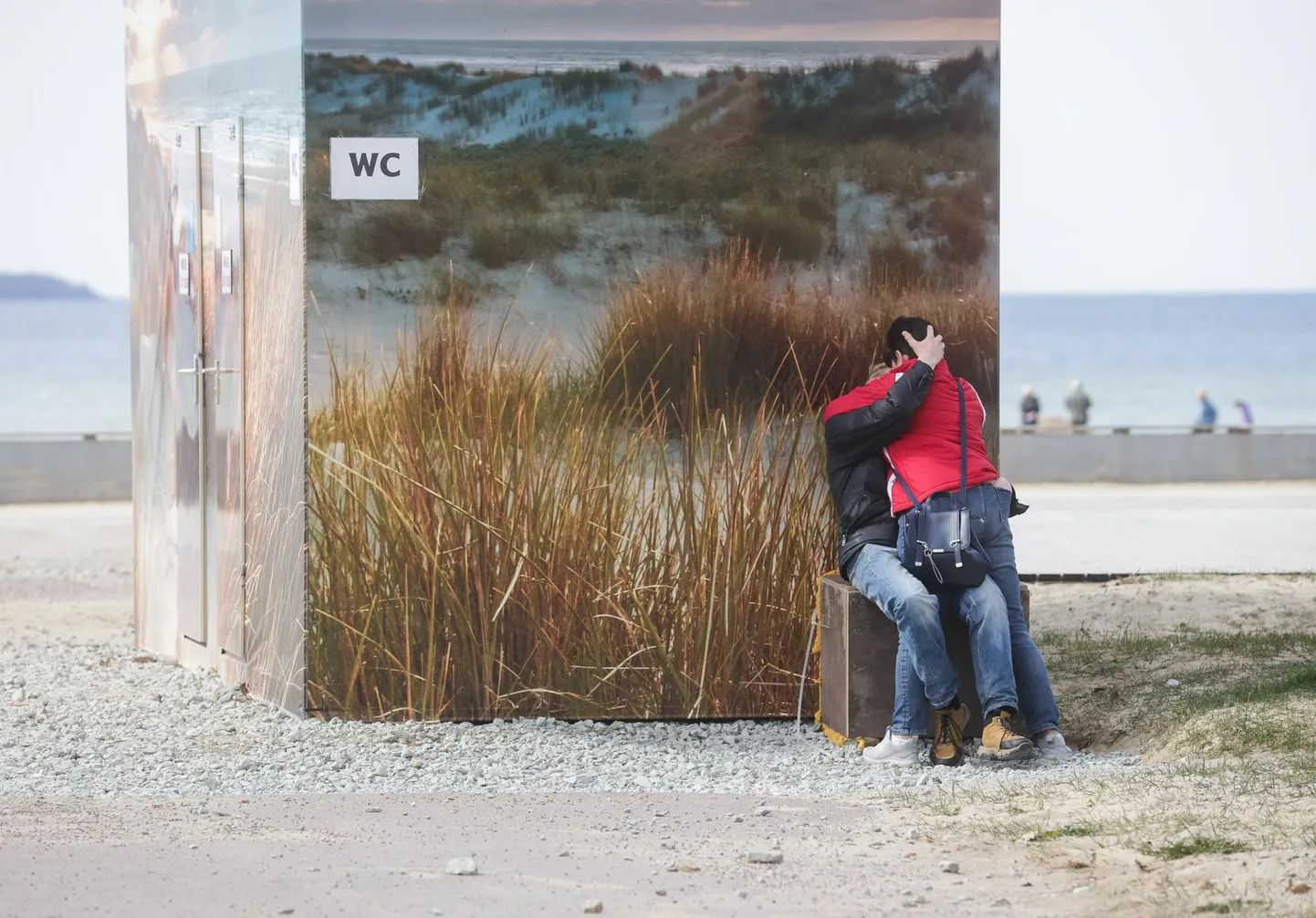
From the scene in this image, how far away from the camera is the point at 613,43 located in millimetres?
6691

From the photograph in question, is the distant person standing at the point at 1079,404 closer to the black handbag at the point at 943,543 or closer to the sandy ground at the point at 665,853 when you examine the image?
the black handbag at the point at 943,543

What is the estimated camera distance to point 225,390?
7.72m

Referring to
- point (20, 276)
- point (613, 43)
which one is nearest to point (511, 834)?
point (613, 43)

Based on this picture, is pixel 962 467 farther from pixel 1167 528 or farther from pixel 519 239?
pixel 1167 528

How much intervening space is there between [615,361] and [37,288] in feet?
260

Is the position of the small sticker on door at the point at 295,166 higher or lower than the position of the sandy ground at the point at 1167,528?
higher

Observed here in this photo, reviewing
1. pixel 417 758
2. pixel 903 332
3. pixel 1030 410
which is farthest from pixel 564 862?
pixel 1030 410

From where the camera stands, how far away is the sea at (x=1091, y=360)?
68.0m

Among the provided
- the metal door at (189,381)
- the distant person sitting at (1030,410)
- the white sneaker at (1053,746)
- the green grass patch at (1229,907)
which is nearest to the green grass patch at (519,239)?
the metal door at (189,381)

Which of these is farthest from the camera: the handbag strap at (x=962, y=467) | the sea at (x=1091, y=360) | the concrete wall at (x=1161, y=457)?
Result: the sea at (x=1091, y=360)

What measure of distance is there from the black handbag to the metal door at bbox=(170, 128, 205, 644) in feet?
11.9

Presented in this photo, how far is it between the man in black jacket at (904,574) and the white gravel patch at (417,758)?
225mm

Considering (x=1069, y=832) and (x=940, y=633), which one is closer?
(x=1069, y=832)

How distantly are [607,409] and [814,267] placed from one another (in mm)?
1030
